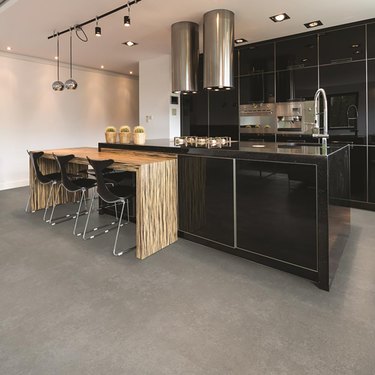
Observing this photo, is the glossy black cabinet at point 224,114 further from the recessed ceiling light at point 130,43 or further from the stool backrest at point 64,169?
the stool backrest at point 64,169

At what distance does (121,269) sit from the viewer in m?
2.57

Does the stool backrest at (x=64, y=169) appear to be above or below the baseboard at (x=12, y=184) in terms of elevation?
above

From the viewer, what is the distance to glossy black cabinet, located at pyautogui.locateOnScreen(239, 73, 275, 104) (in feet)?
16.1

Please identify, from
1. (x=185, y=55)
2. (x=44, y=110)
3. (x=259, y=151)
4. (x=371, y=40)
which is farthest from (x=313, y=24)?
(x=44, y=110)

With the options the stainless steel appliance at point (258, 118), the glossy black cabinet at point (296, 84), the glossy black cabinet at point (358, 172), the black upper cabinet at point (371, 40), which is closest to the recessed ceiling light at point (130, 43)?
the stainless steel appliance at point (258, 118)

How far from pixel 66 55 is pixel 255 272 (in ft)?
18.5

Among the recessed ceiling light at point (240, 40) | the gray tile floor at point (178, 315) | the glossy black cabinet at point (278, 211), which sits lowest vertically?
the gray tile floor at point (178, 315)

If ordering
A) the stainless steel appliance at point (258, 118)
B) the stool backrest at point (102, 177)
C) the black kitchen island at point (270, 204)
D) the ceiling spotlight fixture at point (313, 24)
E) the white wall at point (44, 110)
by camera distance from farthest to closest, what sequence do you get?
1. the white wall at point (44, 110)
2. the stainless steel appliance at point (258, 118)
3. the ceiling spotlight fixture at point (313, 24)
4. the stool backrest at point (102, 177)
5. the black kitchen island at point (270, 204)

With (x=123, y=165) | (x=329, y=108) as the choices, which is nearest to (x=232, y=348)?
(x=123, y=165)

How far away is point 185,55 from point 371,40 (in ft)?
8.18

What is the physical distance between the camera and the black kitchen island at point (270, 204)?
2.20 meters

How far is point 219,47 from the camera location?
12.2ft

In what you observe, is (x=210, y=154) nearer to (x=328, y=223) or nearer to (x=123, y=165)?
(x=123, y=165)

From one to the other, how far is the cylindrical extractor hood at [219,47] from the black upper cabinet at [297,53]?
55.2 inches
